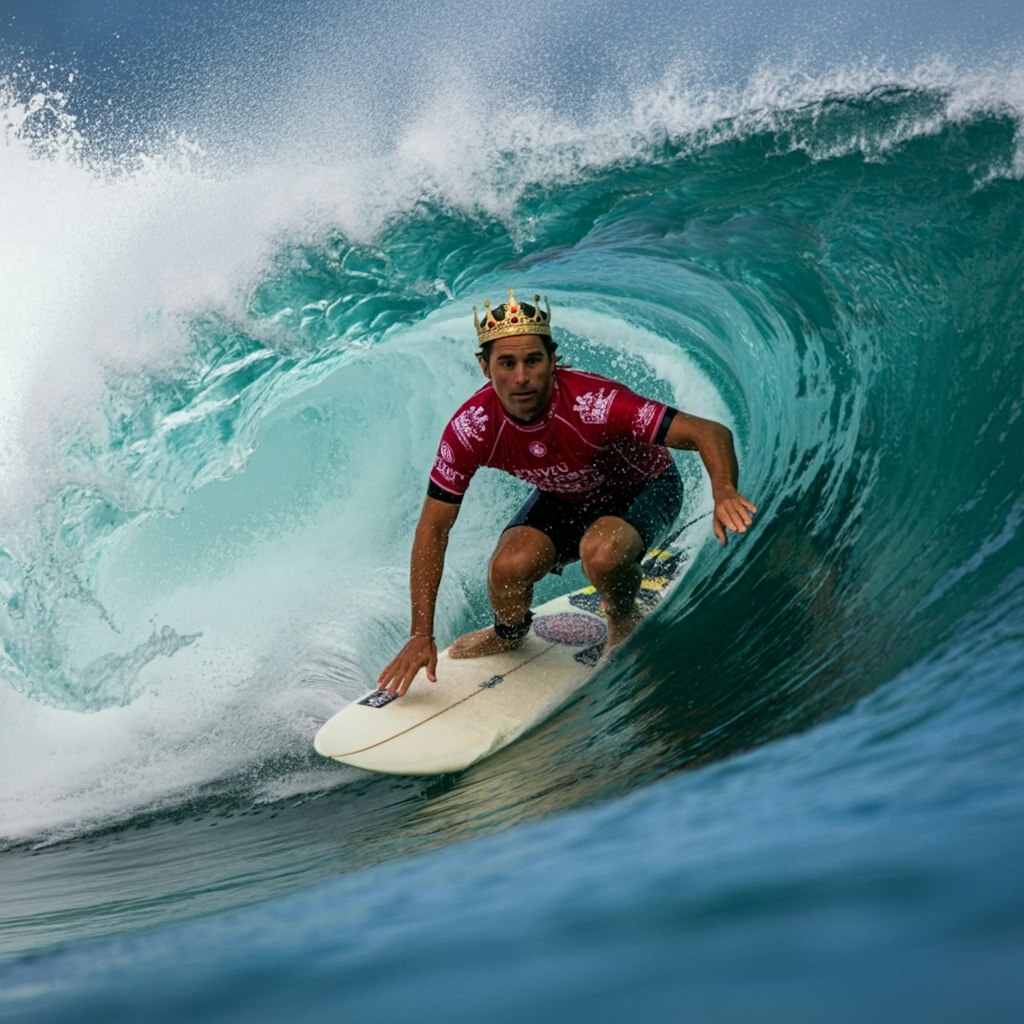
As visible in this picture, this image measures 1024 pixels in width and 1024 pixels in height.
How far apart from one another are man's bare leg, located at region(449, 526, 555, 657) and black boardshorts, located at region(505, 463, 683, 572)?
8 cm

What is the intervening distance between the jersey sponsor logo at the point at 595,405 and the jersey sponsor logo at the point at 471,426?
318 millimetres

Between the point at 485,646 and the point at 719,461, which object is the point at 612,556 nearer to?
the point at 719,461

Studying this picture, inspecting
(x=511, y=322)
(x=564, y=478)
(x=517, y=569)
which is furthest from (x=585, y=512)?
(x=511, y=322)

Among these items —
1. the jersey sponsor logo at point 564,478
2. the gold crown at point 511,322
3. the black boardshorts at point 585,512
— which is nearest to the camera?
the gold crown at point 511,322

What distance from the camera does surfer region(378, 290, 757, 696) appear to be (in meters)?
3.61

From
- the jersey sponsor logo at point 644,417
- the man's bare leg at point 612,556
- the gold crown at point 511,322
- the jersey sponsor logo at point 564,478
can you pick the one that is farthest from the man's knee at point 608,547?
the gold crown at point 511,322

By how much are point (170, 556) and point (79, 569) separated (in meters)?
0.71

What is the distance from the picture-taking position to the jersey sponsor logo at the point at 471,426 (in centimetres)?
381

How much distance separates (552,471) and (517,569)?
0.38m

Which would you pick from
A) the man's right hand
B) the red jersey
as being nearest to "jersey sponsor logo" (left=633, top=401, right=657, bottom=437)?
the red jersey

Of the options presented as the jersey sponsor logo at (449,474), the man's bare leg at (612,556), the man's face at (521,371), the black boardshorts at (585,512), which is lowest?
the man's bare leg at (612,556)

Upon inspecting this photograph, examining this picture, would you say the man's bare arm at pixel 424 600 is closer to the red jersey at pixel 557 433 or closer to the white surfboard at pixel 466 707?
the red jersey at pixel 557 433

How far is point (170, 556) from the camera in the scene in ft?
20.4

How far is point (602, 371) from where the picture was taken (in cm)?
704
